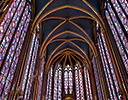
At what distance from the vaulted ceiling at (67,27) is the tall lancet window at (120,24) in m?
2.15

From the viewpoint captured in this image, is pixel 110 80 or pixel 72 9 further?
pixel 72 9

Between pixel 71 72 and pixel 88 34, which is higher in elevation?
pixel 88 34

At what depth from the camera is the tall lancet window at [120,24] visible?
34.2ft

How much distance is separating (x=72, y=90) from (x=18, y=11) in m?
12.4

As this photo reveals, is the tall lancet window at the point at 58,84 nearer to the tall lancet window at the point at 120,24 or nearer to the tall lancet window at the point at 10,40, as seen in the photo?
the tall lancet window at the point at 10,40

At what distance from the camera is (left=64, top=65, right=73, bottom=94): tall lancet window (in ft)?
65.5

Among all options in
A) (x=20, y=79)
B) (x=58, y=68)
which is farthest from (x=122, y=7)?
(x=58, y=68)

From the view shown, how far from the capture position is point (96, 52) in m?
16.5

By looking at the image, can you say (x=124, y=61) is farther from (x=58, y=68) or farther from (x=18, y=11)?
(x=58, y=68)

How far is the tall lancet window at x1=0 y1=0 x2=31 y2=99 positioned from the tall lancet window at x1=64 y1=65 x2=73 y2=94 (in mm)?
10229

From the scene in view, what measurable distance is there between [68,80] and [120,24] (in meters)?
12.1

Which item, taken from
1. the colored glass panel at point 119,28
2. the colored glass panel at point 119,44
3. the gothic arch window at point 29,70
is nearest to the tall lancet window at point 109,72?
the colored glass panel at point 119,44

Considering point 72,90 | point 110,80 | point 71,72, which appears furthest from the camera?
point 71,72

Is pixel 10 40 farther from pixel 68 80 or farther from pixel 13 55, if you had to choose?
pixel 68 80
